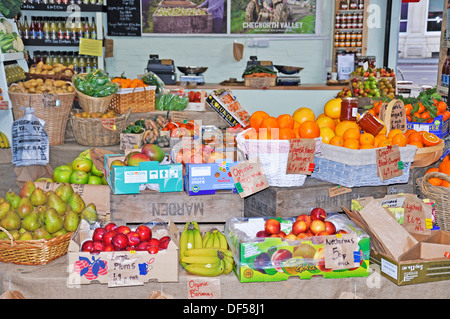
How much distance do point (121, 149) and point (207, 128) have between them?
2.30ft

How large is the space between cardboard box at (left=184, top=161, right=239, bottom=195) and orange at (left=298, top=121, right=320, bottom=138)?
405 millimetres

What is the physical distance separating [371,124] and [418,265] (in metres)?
0.91

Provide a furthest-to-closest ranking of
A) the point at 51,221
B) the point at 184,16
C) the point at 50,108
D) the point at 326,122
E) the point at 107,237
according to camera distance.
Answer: the point at 184,16, the point at 50,108, the point at 326,122, the point at 51,221, the point at 107,237

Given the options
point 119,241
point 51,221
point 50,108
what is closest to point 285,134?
point 119,241

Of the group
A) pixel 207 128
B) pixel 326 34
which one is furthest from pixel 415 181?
pixel 326 34

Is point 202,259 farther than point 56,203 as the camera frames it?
No

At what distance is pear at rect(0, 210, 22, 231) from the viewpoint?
7.61ft

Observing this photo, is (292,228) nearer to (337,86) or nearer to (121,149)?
(121,149)

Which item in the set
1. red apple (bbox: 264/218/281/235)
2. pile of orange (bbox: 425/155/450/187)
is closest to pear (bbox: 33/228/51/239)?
red apple (bbox: 264/218/281/235)

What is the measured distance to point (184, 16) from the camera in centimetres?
852

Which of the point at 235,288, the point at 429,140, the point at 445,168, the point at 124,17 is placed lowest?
the point at 235,288

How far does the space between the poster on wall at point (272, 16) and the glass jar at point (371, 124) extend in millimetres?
6056

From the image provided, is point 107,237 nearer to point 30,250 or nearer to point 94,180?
point 30,250

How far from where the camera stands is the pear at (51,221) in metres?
2.35
